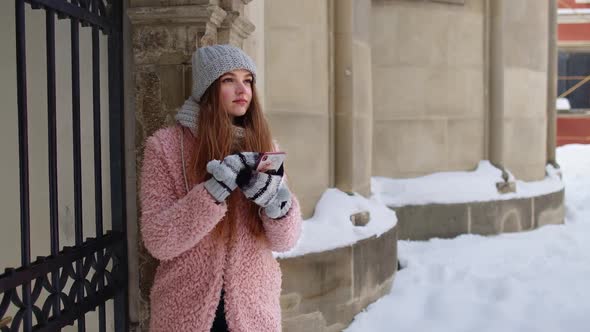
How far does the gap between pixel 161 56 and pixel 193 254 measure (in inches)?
39.4

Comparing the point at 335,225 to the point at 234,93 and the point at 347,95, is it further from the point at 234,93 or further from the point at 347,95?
the point at 234,93

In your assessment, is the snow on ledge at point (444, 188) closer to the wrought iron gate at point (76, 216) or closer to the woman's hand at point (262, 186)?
the wrought iron gate at point (76, 216)

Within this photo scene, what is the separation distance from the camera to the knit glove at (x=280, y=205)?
1.92 meters

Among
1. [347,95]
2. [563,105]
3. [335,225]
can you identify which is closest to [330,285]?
[335,225]

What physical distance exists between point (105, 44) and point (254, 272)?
1393 millimetres

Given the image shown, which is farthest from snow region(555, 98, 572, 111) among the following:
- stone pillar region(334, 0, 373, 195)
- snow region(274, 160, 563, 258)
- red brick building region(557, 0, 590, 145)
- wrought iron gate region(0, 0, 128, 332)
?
wrought iron gate region(0, 0, 128, 332)

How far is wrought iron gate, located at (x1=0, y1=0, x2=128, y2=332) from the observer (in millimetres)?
1982

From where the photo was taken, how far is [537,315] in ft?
14.3

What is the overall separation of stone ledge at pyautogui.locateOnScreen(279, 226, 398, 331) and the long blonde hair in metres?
1.93

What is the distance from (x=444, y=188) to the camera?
6.64 metres

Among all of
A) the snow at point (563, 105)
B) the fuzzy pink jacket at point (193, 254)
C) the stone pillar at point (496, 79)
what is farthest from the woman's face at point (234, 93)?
the snow at point (563, 105)

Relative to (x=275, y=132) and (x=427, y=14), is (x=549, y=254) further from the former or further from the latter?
(x=275, y=132)

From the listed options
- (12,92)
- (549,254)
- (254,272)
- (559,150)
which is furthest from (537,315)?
(559,150)

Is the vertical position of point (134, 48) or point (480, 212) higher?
point (134, 48)
